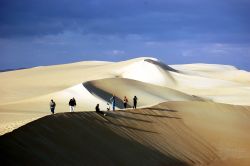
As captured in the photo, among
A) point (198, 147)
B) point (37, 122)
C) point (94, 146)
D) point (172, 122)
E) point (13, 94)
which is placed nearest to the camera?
point (37, 122)

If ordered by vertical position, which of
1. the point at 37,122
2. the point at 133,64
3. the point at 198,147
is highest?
the point at 133,64

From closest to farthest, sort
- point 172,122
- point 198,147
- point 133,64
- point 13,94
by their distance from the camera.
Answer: point 198,147 → point 172,122 → point 13,94 → point 133,64

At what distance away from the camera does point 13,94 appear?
173 feet

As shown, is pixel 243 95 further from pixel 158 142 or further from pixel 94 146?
pixel 94 146

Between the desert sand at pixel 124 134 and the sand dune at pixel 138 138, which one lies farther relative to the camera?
the desert sand at pixel 124 134

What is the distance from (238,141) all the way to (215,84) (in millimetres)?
57677

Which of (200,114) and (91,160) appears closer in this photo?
(91,160)

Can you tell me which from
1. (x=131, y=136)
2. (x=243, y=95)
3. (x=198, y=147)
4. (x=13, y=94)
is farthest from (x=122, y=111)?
(x=243, y=95)

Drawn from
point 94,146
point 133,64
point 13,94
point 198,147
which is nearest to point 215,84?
point 133,64

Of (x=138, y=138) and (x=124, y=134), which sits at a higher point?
(x=124, y=134)

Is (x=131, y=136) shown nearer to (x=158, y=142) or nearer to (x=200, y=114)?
(x=158, y=142)

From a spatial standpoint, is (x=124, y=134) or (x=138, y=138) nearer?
(x=124, y=134)

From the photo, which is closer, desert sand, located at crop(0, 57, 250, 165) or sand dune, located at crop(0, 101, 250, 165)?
sand dune, located at crop(0, 101, 250, 165)

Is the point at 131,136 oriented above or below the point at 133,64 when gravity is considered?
below
